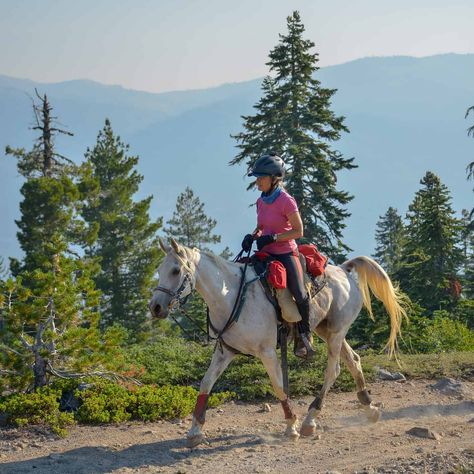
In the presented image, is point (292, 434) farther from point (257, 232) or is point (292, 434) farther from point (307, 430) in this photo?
point (257, 232)

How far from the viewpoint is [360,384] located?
9484mm

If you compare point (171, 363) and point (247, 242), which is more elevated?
point (247, 242)

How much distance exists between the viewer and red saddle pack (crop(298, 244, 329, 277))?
876 centimetres

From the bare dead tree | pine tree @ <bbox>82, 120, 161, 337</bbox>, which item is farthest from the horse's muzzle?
pine tree @ <bbox>82, 120, 161, 337</bbox>

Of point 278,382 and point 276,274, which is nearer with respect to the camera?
point 276,274

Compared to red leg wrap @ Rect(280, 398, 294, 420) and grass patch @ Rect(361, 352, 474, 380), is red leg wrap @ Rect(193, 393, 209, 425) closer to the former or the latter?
red leg wrap @ Rect(280, 398, 294, 420)

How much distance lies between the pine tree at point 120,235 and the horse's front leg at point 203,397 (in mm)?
29815

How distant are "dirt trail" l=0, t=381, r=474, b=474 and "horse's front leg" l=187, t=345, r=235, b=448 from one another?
0.15m

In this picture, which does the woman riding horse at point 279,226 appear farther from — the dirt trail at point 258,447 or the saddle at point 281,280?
the dirt trail at point 258,447

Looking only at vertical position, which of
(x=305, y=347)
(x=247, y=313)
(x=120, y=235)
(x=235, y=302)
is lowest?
(x=305, y=347)

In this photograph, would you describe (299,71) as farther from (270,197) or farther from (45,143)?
(270,197)

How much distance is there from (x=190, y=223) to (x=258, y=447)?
4996 cm

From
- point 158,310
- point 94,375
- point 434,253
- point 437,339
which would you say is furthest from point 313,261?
point 434,253

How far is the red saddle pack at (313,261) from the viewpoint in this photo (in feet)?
28.7
